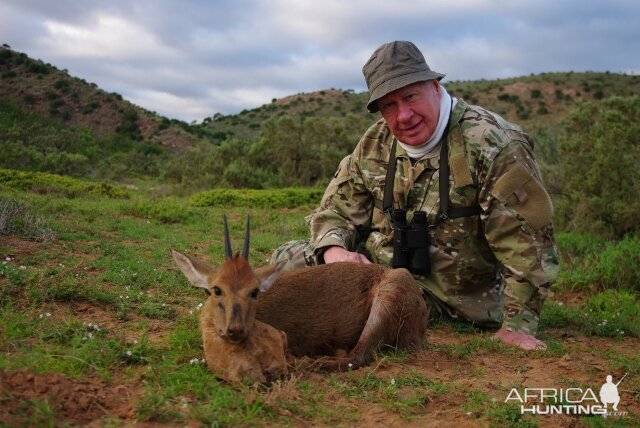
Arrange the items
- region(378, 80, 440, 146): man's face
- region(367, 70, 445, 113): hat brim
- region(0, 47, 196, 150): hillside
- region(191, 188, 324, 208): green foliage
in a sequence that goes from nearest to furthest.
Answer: region(367, 70, 445, 113): hat brim
region(378, 80, 440, 146): man's face
region(191, 188, 324, 208): green foliage
region(0, 47, 196, 150): hillside

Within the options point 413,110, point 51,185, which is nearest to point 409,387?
point 413,110

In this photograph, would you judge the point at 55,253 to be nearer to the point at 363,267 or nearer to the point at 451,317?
the point at 363,267

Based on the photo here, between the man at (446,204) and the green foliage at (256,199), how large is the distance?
928cm

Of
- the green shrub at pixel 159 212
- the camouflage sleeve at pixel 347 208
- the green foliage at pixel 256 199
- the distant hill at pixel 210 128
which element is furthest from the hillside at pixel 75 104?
the camouflage sleeve at pixel 347 208

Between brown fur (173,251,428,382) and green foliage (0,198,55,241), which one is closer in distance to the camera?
brown fur (173,251,428,382)

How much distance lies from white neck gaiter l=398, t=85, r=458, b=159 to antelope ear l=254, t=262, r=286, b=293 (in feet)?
7.64

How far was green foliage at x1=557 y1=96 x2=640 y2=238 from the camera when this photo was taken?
38.7ft

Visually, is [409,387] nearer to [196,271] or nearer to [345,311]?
[345,311]

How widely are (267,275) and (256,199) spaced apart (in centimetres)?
1186

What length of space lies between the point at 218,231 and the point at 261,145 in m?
10.8

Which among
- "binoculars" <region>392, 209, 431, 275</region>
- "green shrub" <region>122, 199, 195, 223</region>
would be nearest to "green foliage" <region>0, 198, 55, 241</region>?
"green shrub" <region>122, 199, 195, 223</region>

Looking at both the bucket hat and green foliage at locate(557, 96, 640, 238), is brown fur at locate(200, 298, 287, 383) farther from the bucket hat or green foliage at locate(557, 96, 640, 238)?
green foliage at locate(557, 96, 640, 238)

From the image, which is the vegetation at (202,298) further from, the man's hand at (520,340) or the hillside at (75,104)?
the hillside at (75,104)

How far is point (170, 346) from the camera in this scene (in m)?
4.77
